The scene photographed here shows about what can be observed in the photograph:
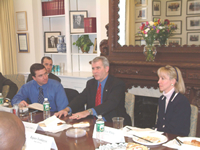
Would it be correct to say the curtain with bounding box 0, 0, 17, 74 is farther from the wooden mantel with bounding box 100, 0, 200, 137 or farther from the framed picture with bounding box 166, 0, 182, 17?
the framed picture with bounding box 166, 0, 182, 17

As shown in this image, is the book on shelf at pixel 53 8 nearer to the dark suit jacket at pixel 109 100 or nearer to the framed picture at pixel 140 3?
the framed picture at pixel 140 3

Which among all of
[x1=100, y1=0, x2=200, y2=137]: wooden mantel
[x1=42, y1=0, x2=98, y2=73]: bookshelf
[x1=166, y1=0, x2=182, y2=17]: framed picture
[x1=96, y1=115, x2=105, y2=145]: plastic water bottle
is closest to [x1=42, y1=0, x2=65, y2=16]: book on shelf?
[x1=42, y1=0, x2=98, y2=73]: bookshelf

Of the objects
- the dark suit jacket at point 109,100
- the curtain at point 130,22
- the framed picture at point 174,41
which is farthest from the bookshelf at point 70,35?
the dark suit jacket at point 109,100

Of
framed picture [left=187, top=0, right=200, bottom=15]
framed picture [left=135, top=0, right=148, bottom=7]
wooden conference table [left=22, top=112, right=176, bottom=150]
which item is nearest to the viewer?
wooden conference table [left=22, top=112, right=176, bottom=150]

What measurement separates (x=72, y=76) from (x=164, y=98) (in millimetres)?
2409

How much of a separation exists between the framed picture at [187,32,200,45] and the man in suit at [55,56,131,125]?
48.7 inches

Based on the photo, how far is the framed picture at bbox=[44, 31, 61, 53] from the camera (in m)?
5.07

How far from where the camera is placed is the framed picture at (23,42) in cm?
501

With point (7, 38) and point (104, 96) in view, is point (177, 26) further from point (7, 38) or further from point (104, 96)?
point (7, 38)

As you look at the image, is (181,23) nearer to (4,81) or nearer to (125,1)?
(125,1)

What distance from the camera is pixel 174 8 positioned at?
3.36m

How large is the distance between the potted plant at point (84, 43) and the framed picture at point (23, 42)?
1.12 m

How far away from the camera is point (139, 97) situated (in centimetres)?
397

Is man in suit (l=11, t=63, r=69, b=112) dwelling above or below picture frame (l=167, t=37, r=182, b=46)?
below
